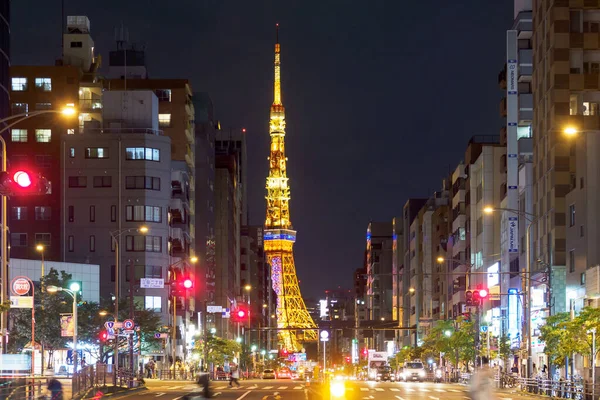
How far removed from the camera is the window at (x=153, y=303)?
121m

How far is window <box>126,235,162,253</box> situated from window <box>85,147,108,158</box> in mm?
9504

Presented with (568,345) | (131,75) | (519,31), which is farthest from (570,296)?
(131,75)

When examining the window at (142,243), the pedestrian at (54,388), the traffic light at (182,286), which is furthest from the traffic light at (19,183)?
the window at (142,243)

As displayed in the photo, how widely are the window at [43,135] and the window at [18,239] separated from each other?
425 inches

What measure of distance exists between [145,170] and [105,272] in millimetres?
11786

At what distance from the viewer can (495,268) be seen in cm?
11381

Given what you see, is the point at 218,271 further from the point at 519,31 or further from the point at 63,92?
the point at 519,31

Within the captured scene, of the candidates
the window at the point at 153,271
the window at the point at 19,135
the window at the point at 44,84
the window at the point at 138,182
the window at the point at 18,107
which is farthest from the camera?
the window at the point at 44,84

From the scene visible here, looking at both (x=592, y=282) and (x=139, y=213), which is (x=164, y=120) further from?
(x=592, y=282)

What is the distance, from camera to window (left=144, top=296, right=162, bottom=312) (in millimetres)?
121469

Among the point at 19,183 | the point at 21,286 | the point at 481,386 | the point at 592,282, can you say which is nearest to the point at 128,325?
the point at 21,286

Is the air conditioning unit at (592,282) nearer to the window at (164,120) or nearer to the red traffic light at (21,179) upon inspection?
the red traffic light at (21,179)

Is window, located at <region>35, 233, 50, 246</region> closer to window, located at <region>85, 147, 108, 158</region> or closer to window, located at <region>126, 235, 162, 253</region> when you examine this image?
window, located at <region>126, 235, 162, 253</region>

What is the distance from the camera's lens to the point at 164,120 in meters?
142
